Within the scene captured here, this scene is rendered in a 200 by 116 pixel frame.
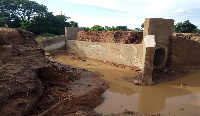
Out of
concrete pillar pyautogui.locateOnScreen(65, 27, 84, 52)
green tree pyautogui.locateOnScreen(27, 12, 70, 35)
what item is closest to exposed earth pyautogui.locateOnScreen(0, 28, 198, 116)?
concrete pillar pyautogui.locateOnScreen(65, 27, 84, 52)

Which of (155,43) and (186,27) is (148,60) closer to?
(155,43)

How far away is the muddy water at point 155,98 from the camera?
556 centimetres

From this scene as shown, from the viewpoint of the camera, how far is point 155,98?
6492 millimetres

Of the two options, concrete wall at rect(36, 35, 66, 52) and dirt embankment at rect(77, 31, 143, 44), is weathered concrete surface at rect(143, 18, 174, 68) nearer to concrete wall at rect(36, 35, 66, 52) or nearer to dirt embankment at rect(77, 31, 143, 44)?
dirt embankment at rect(77, 31, 143, 44)

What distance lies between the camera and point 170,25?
369 inches

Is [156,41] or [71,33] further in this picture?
[71,33]

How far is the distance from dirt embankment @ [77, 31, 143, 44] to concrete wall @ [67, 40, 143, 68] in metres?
0.58

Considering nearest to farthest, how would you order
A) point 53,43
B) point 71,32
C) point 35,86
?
1. point 35,86
2. point 53,43
3. point 71,32

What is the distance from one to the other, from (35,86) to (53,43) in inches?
523

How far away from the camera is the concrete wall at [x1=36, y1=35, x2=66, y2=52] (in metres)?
17.1

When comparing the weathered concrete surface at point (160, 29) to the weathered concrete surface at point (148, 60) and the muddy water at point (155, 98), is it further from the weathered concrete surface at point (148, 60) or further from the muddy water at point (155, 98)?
the muddy water at point (155, 98)

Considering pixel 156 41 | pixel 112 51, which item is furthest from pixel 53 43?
pixel 156 41

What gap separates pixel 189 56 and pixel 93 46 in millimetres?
7459

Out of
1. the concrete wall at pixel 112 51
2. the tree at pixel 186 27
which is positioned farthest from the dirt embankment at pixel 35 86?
the tree at pixel 186 27
